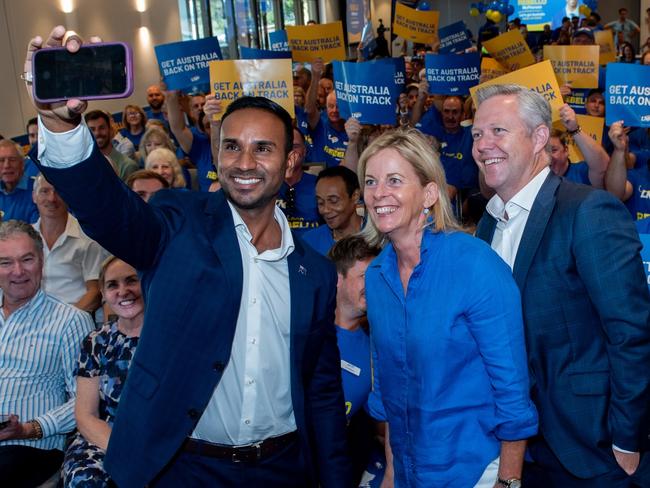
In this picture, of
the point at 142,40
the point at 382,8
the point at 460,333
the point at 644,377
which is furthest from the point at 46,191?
the point at 382,8

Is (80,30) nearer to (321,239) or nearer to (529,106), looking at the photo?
(321,239)

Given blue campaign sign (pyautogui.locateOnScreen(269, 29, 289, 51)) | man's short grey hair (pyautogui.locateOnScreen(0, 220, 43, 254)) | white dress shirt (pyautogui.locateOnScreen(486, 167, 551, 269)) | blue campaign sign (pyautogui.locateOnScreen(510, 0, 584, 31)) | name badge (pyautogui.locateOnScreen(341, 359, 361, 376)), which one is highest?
blue campaign sign (pyautogui.locateOnScreen(510, 0, 584, 31))

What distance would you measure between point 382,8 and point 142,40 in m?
11.5

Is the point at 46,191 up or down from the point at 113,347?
up

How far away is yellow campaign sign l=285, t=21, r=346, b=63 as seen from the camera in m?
6.77

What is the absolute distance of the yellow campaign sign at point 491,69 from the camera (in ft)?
20.9

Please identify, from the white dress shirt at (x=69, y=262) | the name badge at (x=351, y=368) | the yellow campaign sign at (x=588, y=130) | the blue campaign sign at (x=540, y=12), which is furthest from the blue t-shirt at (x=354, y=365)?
the blue campaign sign at (x=540, y=12)

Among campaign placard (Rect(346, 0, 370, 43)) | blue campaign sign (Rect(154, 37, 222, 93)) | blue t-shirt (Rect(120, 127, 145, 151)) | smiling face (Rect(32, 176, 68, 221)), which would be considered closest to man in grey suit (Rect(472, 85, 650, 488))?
smiling face (Rect(32, 176, 68, 221))

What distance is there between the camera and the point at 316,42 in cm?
682

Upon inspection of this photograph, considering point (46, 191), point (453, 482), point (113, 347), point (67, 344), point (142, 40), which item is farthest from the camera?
point (142, 40)

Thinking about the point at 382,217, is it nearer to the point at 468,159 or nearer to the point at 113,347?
the point at 113,347

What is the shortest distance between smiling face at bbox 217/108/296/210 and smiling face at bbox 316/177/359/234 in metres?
2.07

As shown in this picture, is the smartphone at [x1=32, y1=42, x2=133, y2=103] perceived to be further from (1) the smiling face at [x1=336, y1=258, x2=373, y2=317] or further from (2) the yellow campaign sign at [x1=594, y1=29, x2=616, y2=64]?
(2) the yellow campaign sign at [x1=594, y1=29, x2=616, y2=64]

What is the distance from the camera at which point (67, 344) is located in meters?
2.97
